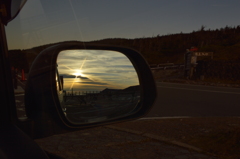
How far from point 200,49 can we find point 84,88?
5436 centimetres

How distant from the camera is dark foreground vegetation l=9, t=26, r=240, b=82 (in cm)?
133

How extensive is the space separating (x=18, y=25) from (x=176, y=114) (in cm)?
612

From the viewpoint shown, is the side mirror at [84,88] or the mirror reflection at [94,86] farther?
the mirror reflection at [94,86]

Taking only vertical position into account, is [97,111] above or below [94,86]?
below

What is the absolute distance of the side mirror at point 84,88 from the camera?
120 centimetres

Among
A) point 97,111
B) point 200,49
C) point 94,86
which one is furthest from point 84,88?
point 200,49

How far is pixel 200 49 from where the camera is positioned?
52781mm

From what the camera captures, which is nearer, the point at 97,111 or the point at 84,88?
the point at 84,88

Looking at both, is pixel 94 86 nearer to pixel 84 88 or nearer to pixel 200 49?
pixel 84 88

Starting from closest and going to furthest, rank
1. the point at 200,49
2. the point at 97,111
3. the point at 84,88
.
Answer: the point at 84,88, the point at 97,111, the point at 200,49

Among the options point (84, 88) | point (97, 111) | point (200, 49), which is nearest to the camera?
point (84, 88)

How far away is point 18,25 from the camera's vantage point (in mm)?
1302

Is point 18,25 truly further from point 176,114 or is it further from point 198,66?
point 198,66

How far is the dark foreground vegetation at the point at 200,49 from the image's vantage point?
1.33 m
